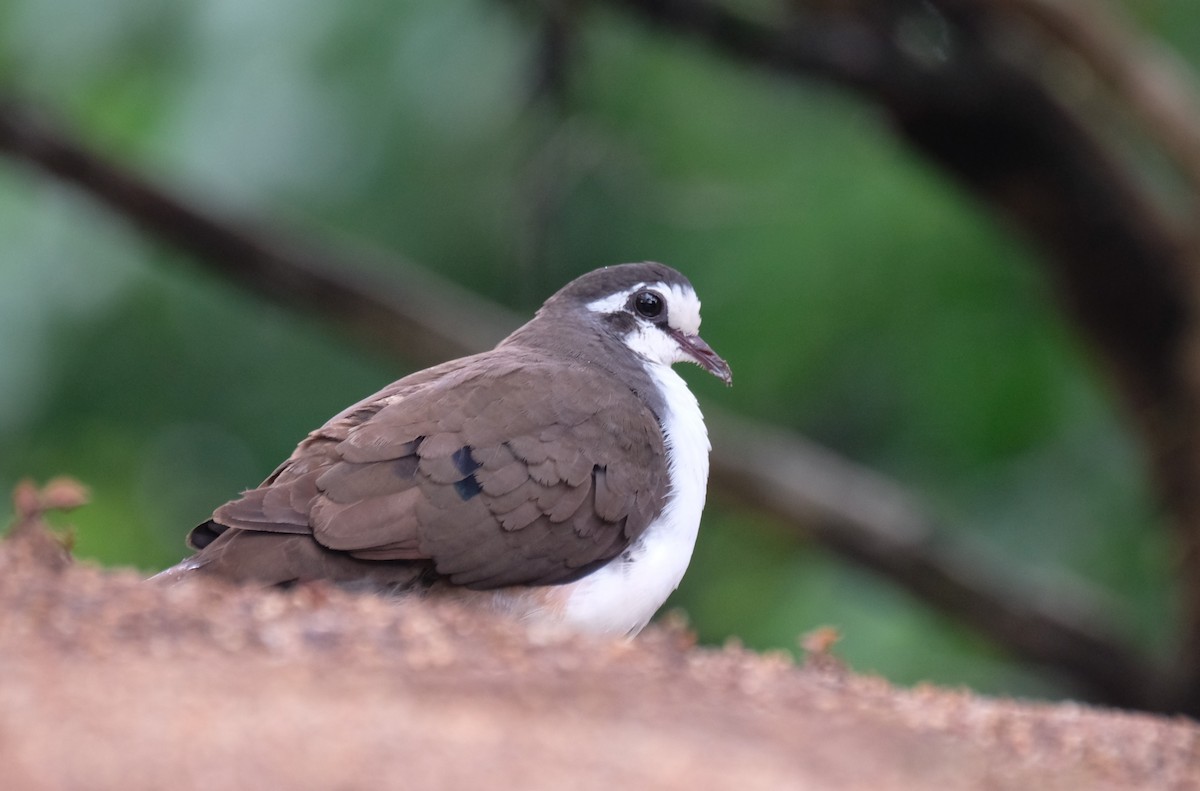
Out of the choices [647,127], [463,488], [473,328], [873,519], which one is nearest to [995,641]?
[873,519]

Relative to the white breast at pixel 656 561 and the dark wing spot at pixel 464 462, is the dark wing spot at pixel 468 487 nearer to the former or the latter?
the dark wing spot at pixel 464 462

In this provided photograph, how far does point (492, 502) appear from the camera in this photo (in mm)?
4910

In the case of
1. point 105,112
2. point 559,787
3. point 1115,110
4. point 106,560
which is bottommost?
point 106,560

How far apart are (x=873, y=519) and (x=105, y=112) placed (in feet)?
21.8

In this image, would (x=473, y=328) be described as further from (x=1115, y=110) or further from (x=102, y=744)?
(x=102, y=744)

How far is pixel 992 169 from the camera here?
959 cm

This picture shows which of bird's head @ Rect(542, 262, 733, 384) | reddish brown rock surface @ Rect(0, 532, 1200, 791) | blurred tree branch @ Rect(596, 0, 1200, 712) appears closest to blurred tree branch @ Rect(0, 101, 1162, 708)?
blurred tree branch @ Rect(596, 0, 1200, 712)

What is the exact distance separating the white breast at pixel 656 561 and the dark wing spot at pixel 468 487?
0.44m

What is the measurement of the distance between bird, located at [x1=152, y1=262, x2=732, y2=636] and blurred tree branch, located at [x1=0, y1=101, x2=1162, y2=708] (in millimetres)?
4095

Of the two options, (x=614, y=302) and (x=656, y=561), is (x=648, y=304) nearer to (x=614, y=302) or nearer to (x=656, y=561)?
(x=614, y=302)

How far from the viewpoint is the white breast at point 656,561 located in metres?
5.06

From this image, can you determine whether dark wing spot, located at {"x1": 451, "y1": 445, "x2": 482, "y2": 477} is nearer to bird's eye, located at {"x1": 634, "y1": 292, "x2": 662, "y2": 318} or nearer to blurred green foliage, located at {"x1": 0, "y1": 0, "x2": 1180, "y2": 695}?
bird's eye, located at {"x1": 634, "y1": 292, "x2": 662, "y2": 318}

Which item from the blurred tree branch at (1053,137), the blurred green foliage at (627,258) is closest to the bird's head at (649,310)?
the blurred tree branch at (1053,137)

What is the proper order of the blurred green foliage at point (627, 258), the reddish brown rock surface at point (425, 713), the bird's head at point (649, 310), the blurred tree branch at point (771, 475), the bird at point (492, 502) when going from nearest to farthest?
the reddish brown rock surface at point (425, 713), the bird at point (492, 502), the bird's head at point (649, 310), the blurred tree branch at point (771, 475), the blurred green foliage at point (627, 258)
